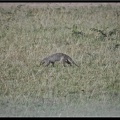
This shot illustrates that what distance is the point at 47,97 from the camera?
15.8 feet

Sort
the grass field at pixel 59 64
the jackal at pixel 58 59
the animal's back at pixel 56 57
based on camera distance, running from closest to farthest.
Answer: the grass field at pixel 59 64, the jackal at pixel 58 59, the animal's back at pixel 56 57

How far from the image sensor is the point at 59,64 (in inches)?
224

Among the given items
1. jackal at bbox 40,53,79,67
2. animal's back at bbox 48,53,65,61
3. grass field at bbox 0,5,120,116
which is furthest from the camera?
animal's back at bbox 48,53,65,61

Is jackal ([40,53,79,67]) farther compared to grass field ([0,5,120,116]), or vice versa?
jackal ([40,53,79,67])

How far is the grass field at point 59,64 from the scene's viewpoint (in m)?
4.65

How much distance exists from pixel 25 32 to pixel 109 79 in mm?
1766

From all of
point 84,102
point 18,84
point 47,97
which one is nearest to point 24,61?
point 18,84

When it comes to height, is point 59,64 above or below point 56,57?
below

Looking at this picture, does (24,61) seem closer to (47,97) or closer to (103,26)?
(47,97)

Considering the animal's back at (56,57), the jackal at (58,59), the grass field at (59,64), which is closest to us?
the grass field at (59,64)

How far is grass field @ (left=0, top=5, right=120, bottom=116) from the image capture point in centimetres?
465

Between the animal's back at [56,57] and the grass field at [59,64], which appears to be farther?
the animal's back at [56,57]

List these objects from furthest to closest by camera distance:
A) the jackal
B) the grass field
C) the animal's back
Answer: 1. the animal's back
2. the jackal
3. the grass field

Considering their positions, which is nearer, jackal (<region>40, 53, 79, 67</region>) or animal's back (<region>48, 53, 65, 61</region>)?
jackal (<region>40, 53, 79, 67</region>)
